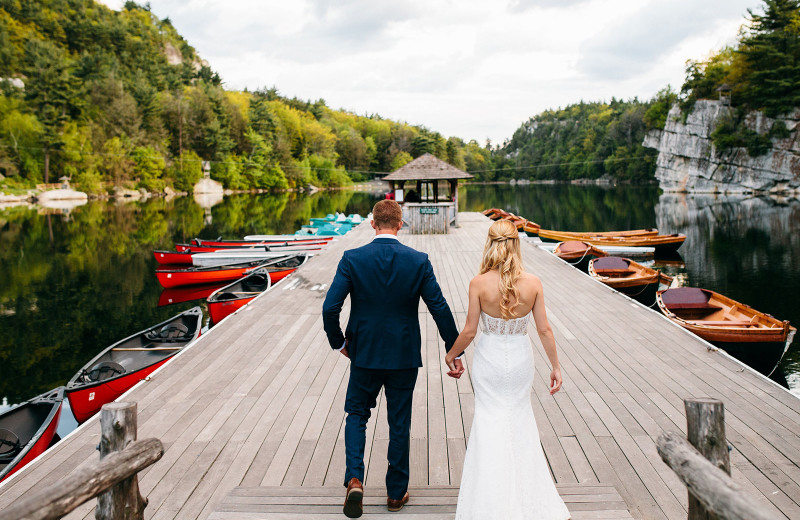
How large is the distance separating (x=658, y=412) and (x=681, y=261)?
17835 millimetres

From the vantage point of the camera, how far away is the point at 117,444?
253 centimetres

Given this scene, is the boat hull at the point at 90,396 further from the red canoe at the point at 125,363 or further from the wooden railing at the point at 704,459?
the wooden railing at the point at 704,459

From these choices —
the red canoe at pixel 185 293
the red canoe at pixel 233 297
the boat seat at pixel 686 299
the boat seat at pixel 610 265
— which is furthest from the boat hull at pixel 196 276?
the boat seat at pixel 686 299

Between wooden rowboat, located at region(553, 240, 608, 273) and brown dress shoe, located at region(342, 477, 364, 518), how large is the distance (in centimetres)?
1469

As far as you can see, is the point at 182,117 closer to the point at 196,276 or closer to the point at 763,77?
the point at 196,276

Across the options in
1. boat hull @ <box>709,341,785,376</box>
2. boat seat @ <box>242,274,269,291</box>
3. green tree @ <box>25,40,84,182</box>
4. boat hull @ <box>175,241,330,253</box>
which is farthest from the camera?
green tree @ <box>25,40,84,182</box>

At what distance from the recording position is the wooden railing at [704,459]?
6.34 feet

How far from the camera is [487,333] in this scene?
301cm

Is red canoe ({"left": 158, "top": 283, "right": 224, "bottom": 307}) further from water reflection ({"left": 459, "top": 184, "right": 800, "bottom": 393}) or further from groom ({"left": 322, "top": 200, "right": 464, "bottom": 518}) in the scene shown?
water reflection ({"left": 459, "top": 184, "right": 800, "bottom": 393})

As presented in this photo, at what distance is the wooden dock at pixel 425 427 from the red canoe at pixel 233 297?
334cm

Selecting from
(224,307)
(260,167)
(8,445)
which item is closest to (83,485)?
(8,445)

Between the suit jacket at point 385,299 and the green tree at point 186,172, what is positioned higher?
the green tree at point 186,172

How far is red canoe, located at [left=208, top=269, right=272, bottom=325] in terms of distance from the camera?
10914 mm

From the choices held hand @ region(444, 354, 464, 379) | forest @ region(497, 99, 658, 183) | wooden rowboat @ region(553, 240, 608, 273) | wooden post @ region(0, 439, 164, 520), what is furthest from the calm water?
forest @ region(497, 99, 658, 183)
